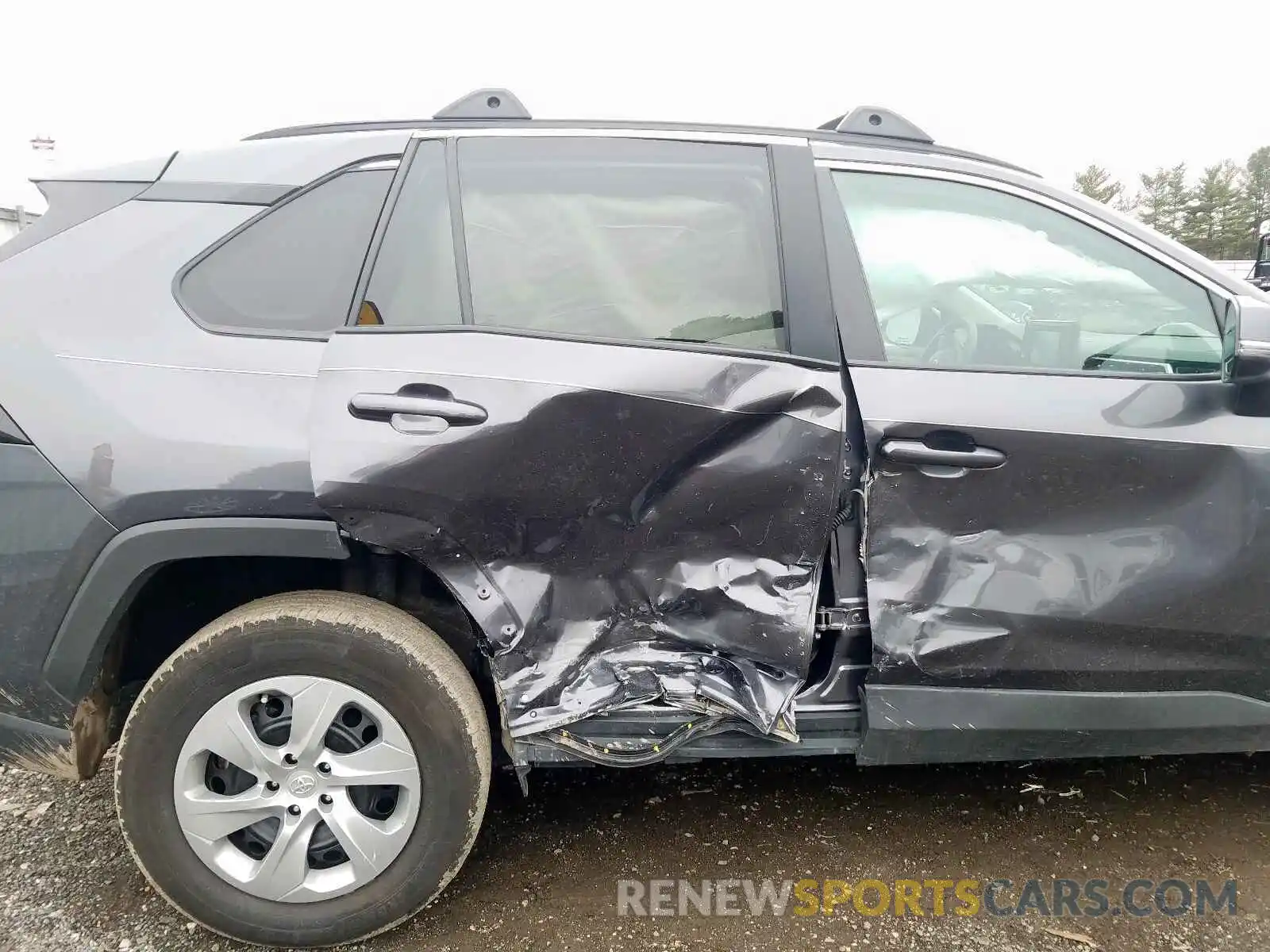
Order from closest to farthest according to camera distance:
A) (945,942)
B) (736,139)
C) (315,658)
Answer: (315,658) → (945,942) → (736,139)

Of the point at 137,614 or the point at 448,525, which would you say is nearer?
the point at 448,525

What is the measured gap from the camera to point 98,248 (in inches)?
76.4

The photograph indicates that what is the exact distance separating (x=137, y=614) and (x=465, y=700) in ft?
2.83

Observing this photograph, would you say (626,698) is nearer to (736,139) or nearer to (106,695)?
(106,695)

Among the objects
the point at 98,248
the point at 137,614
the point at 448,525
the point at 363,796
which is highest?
the point at 98,248

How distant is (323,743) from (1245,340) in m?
2.41

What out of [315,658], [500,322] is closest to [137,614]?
[315,658]

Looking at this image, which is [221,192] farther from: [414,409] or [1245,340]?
[1245,340]

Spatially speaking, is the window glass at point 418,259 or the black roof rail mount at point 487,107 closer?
the window glass at point 418,259

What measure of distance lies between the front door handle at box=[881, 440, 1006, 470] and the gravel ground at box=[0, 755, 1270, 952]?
1148mm

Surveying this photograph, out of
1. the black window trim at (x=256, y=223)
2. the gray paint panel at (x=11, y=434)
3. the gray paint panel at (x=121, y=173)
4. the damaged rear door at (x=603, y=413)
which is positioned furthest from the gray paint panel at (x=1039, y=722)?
the gray paint panel at (x=121, y=173)

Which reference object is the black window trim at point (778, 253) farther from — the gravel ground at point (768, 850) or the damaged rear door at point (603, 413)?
the gravel ground at point (768, 850)

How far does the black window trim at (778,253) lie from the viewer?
193 centimetres

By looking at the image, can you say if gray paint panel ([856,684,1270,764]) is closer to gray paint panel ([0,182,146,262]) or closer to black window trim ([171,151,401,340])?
black window trim ([171,151,401,340])
